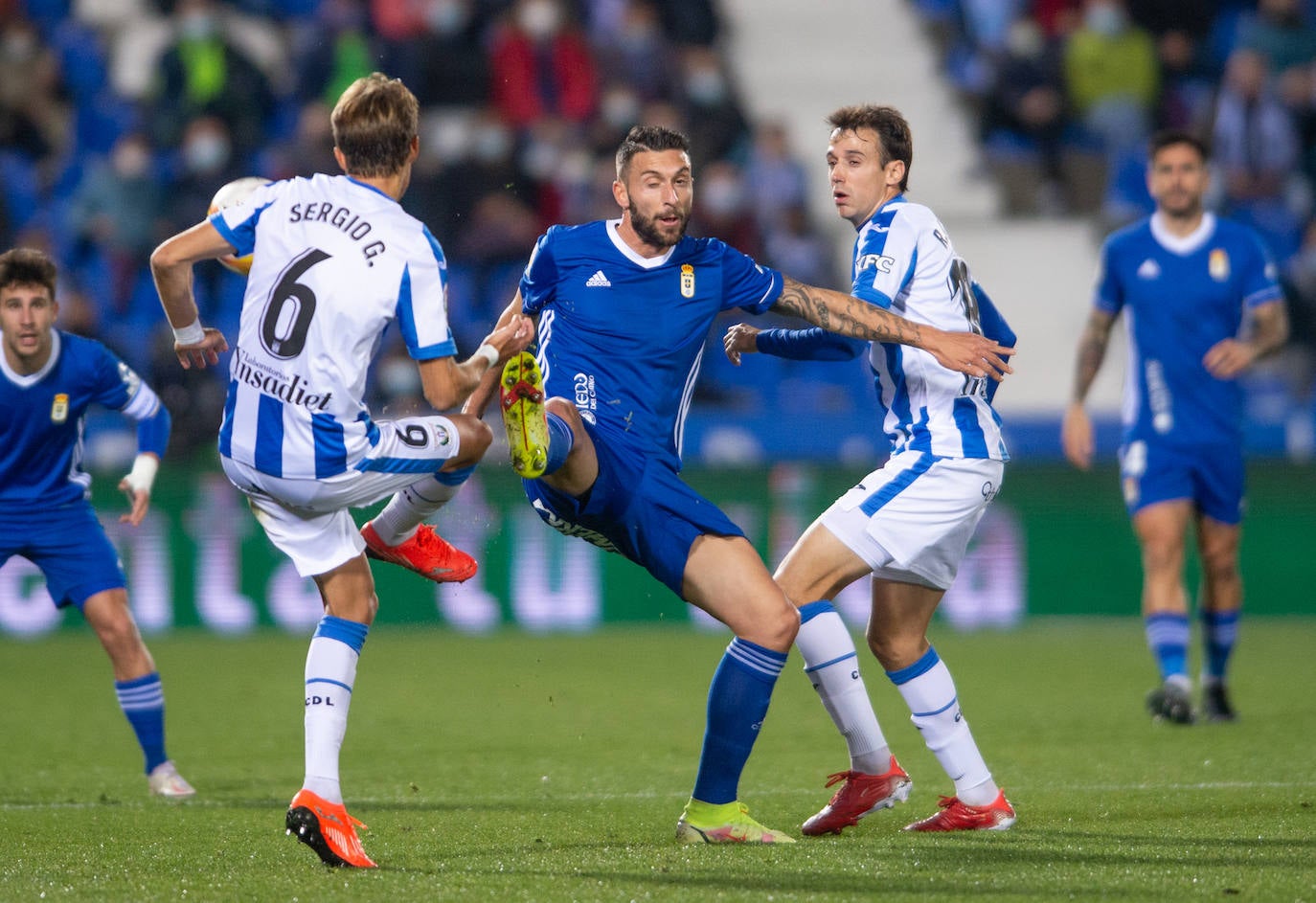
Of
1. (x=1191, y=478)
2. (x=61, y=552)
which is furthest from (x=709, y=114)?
(x=61, y=552)

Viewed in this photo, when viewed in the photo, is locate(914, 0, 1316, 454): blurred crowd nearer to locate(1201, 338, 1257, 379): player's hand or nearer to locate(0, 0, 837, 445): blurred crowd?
locate(0, 0, 837, 445): blurred crowd

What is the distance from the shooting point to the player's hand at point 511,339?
4.86 meters

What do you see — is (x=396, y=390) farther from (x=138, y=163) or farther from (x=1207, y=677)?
(x=1207, y=677)

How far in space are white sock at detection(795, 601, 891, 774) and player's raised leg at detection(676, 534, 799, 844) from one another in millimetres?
379

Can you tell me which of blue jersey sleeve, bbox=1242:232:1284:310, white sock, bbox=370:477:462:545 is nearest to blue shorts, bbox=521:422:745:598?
white sock, bbox=370:477:462:545

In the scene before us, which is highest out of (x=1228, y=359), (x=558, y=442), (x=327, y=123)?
(x=327, y=123)

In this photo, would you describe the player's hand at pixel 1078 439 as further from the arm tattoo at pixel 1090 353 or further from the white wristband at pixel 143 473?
the white wristband at pixel 143 473

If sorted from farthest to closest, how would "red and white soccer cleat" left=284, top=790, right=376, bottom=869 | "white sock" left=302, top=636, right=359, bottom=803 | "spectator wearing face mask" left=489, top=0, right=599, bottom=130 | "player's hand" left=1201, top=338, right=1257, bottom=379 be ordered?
"spectator wearing face mask" left=489, top=0, right=599, bottom=130 → "player's hand" left=1201, top=338, right=1257, bottom=379 → "white sock" left=302, top=636, right=359, bottom=803 → "red and white soccer cleat" left=284, top=790, right=376, bottom=869

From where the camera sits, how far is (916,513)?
532cm

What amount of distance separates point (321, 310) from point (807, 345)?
1795 millimetres

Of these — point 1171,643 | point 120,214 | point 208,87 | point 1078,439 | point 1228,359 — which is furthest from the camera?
point 208,87

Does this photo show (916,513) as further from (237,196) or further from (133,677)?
(133,677)

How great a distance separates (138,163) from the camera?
1441 cm

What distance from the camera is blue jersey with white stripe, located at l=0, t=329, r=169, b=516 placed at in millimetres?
6703
